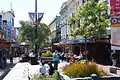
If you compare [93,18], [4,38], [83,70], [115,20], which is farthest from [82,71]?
→ [4,38]

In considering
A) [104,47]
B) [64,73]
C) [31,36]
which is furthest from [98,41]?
[31,36]

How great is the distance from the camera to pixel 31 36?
281 feet

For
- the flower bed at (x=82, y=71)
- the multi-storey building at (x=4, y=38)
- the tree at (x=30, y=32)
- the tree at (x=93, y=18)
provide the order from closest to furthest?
the flower bed at (x=82, y=71) < the tree at (x=93, y=18) < the multi-storey building at (x=4, y=38) < the tree at (x=30, y=32)

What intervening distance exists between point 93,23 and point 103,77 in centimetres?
1877

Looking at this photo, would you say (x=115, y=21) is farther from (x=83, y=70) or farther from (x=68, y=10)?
(x=68, y=10)

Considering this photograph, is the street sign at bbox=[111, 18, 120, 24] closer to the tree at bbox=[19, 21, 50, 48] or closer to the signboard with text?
the signboard with text

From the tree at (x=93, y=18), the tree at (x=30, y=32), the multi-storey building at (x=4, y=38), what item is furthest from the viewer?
the tree at (x=30, y=32)

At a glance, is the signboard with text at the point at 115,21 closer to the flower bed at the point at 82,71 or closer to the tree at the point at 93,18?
the tree at the point at 93,18

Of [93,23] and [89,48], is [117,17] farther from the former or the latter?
[89,48]

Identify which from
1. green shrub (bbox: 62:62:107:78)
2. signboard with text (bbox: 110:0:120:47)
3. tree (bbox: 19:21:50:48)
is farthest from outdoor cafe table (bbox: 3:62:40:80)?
tree (bbox: 19:21:50:48)

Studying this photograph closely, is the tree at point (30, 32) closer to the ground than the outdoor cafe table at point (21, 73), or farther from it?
farther from it

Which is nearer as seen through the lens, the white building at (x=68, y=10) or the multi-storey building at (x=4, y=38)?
the multi-storey building at (x=4, y=38)

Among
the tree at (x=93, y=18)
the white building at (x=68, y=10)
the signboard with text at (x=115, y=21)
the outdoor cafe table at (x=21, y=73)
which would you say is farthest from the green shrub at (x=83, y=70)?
the white building at (x=68, y=10)

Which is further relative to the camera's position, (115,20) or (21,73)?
(115,20)
